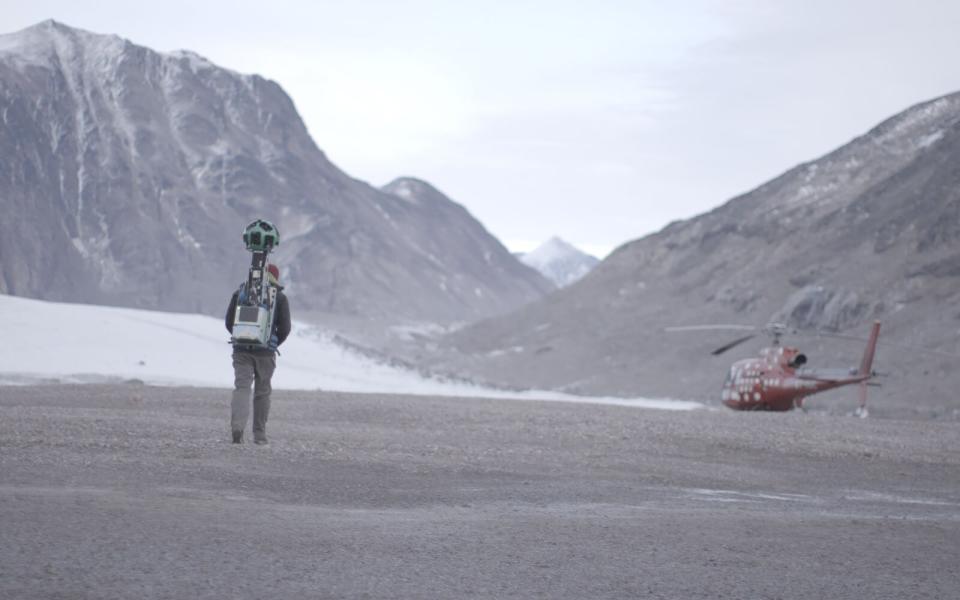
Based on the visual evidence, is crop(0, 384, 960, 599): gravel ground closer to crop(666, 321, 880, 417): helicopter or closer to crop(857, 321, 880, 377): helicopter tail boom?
crop(666, 321, 880, 417): helicopter

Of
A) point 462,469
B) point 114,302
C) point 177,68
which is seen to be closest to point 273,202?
point 177,68

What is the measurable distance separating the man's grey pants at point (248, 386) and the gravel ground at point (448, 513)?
1.01 feet

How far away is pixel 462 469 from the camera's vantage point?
13125mm

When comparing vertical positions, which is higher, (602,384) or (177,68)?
(177,68)

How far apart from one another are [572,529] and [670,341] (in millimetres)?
78411

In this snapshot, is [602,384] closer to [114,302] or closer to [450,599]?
[114,302]

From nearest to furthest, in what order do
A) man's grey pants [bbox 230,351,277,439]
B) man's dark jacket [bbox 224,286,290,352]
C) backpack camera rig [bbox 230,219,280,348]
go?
backpack camera rig [bbox 230,219,280,348] → man's grey pants [bbox 230,351,277,439] → man's dark jacket [bbox 224,286,290,352]

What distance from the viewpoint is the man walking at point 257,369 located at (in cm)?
1349

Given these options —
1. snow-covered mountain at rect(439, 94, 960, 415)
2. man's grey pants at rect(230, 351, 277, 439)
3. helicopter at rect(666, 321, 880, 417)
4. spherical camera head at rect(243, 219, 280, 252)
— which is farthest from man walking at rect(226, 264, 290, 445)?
snow-covered mountain at rect(439, 94, 960, 415)

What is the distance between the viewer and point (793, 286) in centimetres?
8575

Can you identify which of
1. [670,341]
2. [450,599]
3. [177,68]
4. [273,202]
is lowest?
[450,599]

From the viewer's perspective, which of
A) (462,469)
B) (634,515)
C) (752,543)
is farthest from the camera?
(462,469)

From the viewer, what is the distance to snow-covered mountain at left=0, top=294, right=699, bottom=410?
109 ft

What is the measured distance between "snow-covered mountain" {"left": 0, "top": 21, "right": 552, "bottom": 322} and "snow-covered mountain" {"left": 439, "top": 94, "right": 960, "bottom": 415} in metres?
35.8
